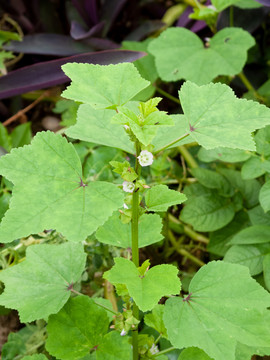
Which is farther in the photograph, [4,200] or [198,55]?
[198,55]

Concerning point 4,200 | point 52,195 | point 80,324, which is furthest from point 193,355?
point 4,200

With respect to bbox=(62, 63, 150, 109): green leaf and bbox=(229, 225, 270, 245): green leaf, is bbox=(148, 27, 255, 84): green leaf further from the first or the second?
bbox=(62, 63, 150, 109): green leaf

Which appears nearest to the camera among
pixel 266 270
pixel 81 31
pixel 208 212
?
pixel 266 270

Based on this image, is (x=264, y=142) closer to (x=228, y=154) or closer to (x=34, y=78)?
(x=228, y=154)

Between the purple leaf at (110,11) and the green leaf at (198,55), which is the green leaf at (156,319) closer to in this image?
the green leaf at (198,55)

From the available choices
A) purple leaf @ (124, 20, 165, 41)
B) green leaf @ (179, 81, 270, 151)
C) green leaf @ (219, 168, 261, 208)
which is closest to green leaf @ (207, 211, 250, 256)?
green leaf @ (219, 168, 261, 208)

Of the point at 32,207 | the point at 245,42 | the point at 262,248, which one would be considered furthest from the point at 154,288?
the point at 245,42

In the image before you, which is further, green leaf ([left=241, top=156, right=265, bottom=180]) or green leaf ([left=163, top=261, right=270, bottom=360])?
green leaf ([left=241, top=156, right=265, bottom=180])
